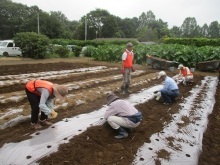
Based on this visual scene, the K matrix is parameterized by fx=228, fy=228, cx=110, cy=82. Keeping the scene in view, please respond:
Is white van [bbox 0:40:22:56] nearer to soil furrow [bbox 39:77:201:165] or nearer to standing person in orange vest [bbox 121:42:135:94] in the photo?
standing person in orange vest [bbox 121:42:135:94]

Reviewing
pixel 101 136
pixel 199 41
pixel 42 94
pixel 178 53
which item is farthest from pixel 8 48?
pixel 199 41

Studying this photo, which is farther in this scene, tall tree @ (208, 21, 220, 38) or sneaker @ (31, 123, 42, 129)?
tall tree @ (208, 21, 220, 38)

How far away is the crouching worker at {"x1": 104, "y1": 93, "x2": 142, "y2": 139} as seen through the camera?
4109mm

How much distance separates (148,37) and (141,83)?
6235cm

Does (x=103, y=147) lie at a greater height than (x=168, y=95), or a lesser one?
lesser

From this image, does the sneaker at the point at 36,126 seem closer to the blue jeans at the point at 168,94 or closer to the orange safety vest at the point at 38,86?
the orange safety vest at the point at 38,86

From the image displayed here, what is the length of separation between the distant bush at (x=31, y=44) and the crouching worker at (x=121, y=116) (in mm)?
17729

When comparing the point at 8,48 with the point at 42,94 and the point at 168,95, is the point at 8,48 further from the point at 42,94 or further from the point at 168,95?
the point at 42,94

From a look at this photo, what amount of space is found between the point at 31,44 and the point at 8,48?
2.22 m

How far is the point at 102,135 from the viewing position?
13.9ft

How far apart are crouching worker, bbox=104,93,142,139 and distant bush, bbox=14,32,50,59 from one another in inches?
698

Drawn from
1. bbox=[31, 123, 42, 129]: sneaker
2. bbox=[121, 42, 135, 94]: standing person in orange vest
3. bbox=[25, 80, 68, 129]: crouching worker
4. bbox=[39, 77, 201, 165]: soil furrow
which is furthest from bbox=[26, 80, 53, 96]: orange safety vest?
bbox=[121, 42, 135, 94]: standing person in orange vest

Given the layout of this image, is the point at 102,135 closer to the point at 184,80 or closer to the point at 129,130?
the point at 129,130

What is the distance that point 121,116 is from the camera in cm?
415
